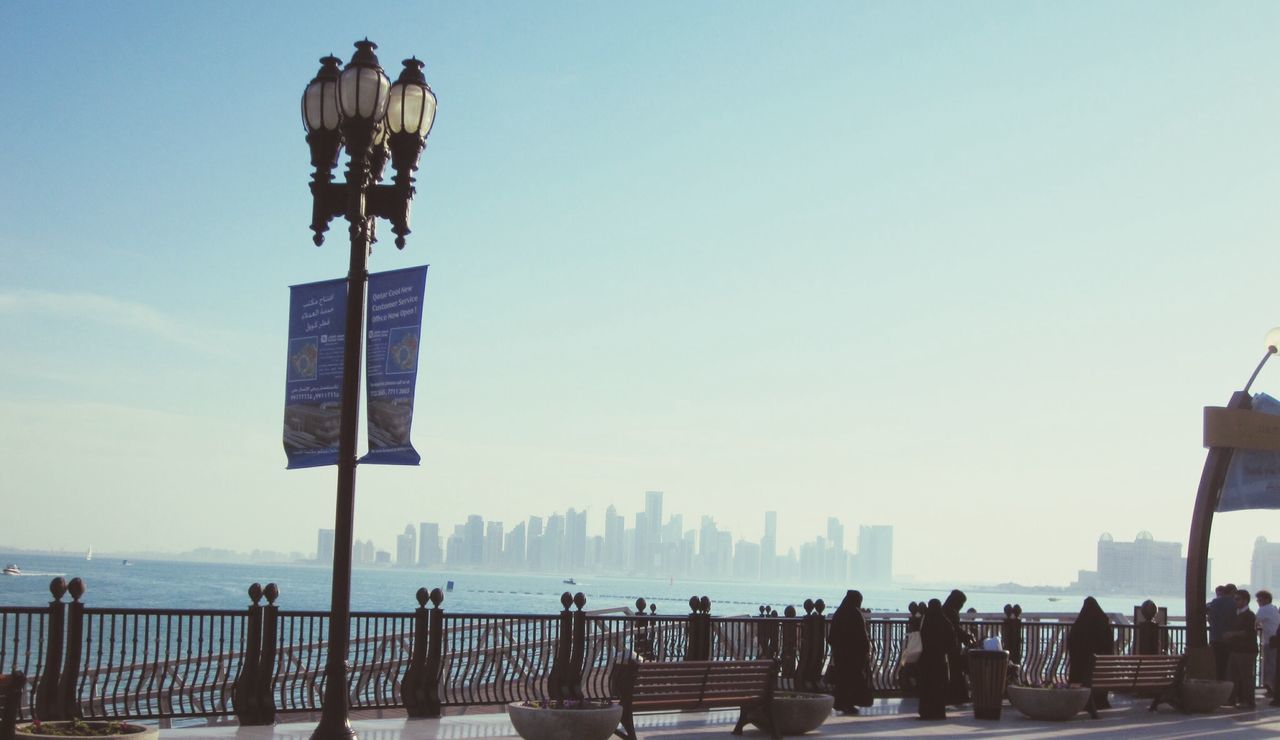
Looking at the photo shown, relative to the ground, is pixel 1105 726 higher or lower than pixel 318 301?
lower

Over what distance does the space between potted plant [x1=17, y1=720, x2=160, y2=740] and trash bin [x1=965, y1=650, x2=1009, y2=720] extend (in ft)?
32.9

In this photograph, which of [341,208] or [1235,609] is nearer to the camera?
[341,208]

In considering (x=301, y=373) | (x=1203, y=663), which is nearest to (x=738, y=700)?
→ (x=301, y=373)

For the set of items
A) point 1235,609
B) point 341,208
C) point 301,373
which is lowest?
point 1235,609

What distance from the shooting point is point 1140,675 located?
1741 centimetres

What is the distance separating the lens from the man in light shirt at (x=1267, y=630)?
21.5 meters

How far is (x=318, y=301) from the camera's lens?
35.2 feet

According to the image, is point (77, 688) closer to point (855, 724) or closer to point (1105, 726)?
point (855, 724)

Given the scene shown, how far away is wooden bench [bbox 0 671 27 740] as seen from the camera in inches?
355

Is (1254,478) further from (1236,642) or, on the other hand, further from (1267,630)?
(1236,642)

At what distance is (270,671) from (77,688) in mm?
1693

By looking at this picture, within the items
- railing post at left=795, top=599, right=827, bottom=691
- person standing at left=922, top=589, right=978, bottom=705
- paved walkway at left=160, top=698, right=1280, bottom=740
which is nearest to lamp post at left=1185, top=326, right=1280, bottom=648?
paved walkway at left=160, top=698, right=1280, bottom=740

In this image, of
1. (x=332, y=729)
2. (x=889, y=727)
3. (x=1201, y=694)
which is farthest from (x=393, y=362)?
(x=1201, y=694)

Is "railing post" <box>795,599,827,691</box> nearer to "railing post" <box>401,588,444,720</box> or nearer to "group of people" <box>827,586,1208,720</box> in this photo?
"group of people" <box>827,586,1208,720</box>
